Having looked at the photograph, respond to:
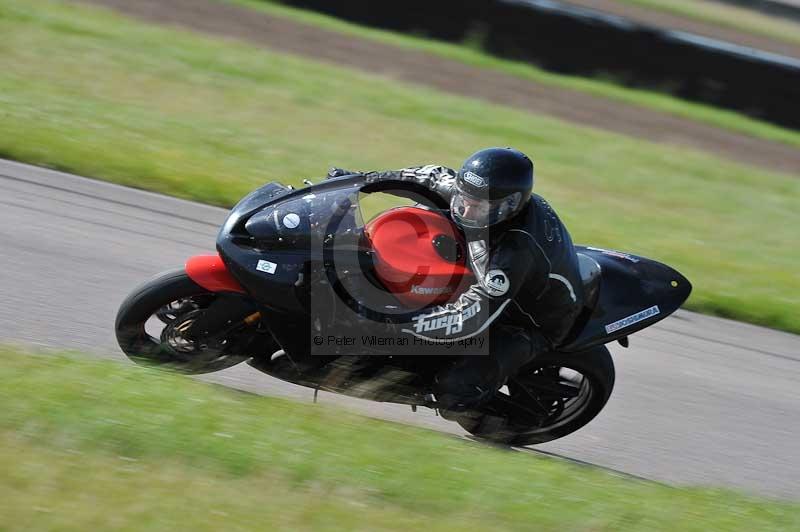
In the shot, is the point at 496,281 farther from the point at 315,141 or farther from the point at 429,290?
the point at 315,141

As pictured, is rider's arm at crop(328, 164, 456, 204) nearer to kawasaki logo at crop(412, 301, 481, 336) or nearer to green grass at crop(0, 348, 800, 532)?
kawasaki logo at crop(412, 301, 481, 336)

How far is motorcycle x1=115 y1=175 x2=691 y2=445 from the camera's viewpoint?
4.48m

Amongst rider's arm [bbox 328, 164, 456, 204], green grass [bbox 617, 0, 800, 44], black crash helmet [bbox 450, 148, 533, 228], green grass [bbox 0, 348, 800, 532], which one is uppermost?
green grass [bbox 617, 0, 800, 44]

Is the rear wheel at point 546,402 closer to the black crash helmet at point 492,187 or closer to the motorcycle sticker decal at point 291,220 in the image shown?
the black crash helmet at point 492,187

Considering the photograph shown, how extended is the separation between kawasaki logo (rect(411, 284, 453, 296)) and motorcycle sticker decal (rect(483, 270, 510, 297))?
0.24 metres

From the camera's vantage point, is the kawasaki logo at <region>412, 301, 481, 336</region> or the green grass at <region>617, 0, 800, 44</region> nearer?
the kawasaki logo at <region>412, 301, 481, 336</region>

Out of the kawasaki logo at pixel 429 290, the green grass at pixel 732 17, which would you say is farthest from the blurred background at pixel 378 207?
the green grass at pixel 732 17

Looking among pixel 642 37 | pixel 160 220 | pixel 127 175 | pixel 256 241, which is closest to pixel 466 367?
pixel 256 241

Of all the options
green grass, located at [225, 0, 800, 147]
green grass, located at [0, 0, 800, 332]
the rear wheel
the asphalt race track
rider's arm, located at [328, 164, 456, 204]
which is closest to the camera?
rider's arm, located at [328, 164, 456, 204]

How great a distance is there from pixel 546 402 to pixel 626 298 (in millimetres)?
694

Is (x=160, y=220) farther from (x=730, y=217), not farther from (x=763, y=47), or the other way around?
(x=763, y=47)

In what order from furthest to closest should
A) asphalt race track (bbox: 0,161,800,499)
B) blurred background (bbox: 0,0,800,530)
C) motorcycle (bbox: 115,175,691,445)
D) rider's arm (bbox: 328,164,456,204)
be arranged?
1. asphalt race track (bbox: 0,161,800,499)
2. rider's arm (bbox: 328,164,456,204)
3. motorcycle (bbox: 115,175,691,445)
4. blurred background (bbox: 0,0,800,530)

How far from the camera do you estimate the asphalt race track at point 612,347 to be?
5234 mm

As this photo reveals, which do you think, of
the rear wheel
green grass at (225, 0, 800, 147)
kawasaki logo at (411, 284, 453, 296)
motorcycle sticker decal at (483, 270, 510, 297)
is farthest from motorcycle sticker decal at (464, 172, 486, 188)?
green grass at (225, 0, 800, 147)
